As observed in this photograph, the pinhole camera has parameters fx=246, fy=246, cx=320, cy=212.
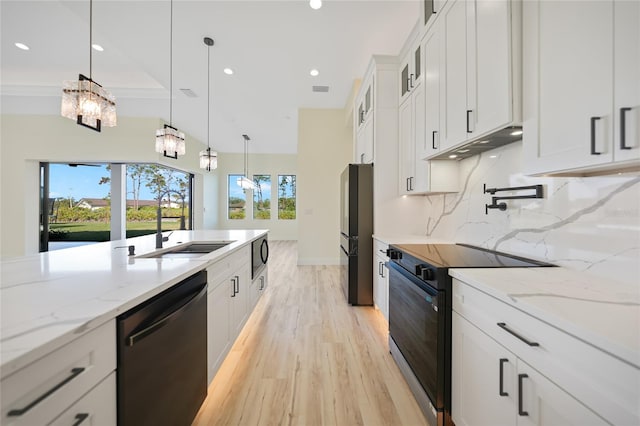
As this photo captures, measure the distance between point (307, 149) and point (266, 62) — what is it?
2.07m

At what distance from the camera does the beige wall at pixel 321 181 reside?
544cm

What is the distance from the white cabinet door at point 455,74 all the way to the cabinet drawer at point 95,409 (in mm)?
2130

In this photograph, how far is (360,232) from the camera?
3.08 m

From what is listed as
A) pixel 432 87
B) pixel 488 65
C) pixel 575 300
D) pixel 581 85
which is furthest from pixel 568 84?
pixel 432 87

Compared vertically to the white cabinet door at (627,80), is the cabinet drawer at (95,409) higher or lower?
lower

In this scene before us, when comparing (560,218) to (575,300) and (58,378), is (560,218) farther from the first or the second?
(58,378)

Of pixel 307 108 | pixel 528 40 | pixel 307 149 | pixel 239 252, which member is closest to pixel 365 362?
pixel 239 252

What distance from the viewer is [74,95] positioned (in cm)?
186

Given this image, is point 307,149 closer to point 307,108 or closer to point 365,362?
point 307,108

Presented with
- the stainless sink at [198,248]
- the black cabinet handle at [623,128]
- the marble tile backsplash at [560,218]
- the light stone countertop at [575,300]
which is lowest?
the stainless sink at [198,248]

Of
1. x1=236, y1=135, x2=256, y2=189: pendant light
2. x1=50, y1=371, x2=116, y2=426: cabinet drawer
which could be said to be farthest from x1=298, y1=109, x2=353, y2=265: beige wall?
x1=50, y1=371, x2=116, y2=426: cabinet drawer

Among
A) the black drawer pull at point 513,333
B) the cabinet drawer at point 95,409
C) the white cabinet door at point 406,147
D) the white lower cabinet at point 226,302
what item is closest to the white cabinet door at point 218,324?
the white lower cabinet at point 226,302

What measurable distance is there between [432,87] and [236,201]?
8.82 metres

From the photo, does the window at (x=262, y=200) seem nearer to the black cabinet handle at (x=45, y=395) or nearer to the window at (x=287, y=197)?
the window at (x=287, y=197)
